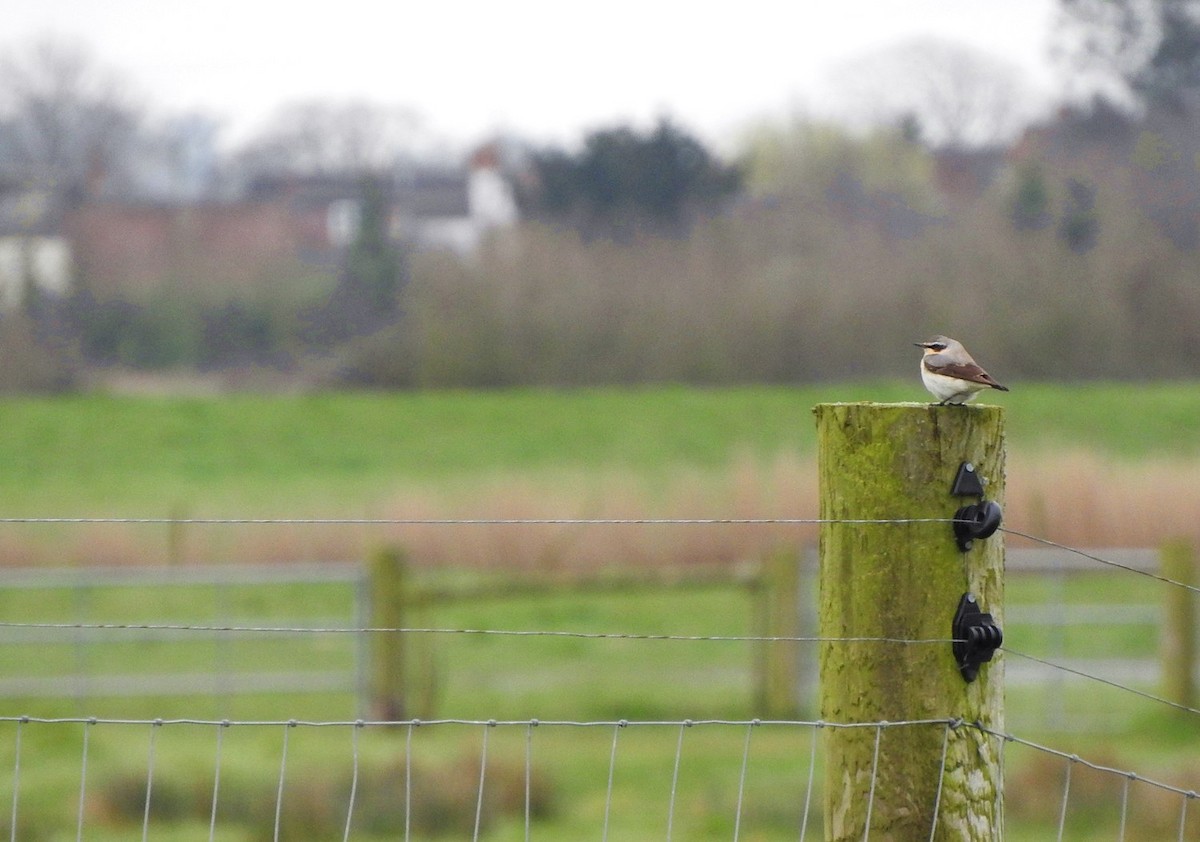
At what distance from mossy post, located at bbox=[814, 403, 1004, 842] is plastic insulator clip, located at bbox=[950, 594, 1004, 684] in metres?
0.01

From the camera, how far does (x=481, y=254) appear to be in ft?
113

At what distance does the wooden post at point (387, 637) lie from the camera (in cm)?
1091

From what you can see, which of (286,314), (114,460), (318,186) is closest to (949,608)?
(114,460)

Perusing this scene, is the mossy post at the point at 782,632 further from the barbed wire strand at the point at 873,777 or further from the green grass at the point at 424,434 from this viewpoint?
the green grass at the point at 424,434

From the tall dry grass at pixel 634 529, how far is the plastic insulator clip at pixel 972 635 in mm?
12837

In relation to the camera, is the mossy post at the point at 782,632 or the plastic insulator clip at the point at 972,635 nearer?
the plastic insulator clip at the point at 972,635

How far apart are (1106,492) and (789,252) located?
19324mm

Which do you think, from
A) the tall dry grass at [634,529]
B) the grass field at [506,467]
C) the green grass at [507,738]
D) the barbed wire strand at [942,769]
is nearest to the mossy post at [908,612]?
the barbed wire strand at [942,769]

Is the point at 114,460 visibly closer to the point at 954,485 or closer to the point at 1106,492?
the point at 1106,492

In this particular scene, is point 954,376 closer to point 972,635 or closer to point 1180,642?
point 972,635

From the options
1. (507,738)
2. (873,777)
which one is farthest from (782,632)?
(873,777)

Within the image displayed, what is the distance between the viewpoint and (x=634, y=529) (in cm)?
1588

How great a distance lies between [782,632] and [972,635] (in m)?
8.96

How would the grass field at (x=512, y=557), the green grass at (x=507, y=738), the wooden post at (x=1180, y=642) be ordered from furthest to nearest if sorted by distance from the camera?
1. the wooden post at (x=1180, y=642)
2. the grass field at (x=512, y=557)
3. the green grass at (x=507, y=738)
